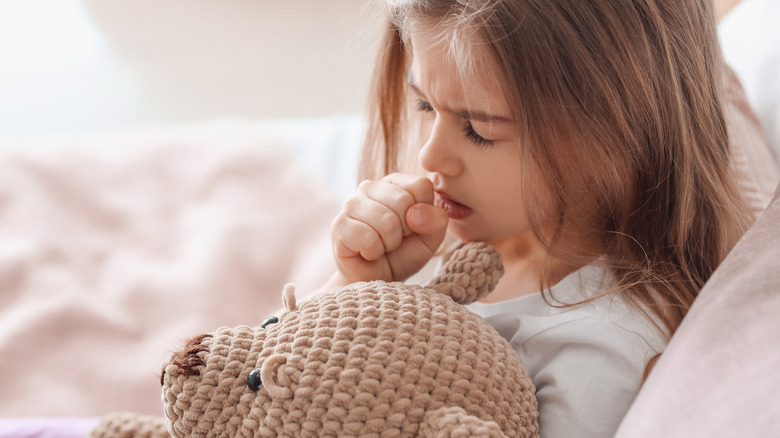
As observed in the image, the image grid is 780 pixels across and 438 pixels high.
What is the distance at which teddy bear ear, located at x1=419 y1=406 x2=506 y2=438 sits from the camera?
0.45m

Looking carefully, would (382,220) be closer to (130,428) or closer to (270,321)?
(270,321)

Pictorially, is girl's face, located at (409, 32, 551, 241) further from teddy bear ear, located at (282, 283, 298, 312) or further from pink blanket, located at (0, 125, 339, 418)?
pink blanket, located at (0, 125, 339, 418)

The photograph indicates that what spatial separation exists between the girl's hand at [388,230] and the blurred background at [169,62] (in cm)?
100

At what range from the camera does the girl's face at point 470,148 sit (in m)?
0.66

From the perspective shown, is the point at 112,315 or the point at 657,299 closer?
the point at 657,299

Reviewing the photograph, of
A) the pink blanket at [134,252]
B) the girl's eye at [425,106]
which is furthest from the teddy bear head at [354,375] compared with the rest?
the pink blanket at [134,252]

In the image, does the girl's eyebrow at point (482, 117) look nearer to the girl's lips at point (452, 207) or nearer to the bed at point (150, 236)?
the girl's lips at point (452, 207)

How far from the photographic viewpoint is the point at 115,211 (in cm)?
114

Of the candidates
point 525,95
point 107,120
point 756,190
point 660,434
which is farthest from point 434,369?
point 107,120

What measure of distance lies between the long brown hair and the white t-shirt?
0.08 feet

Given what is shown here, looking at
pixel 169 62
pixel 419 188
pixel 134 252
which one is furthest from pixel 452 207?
pixel 169 62

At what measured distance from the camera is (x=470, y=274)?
63 centimetres

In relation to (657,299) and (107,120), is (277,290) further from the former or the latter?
(107,120)

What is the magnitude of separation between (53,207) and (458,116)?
749 millimetres
